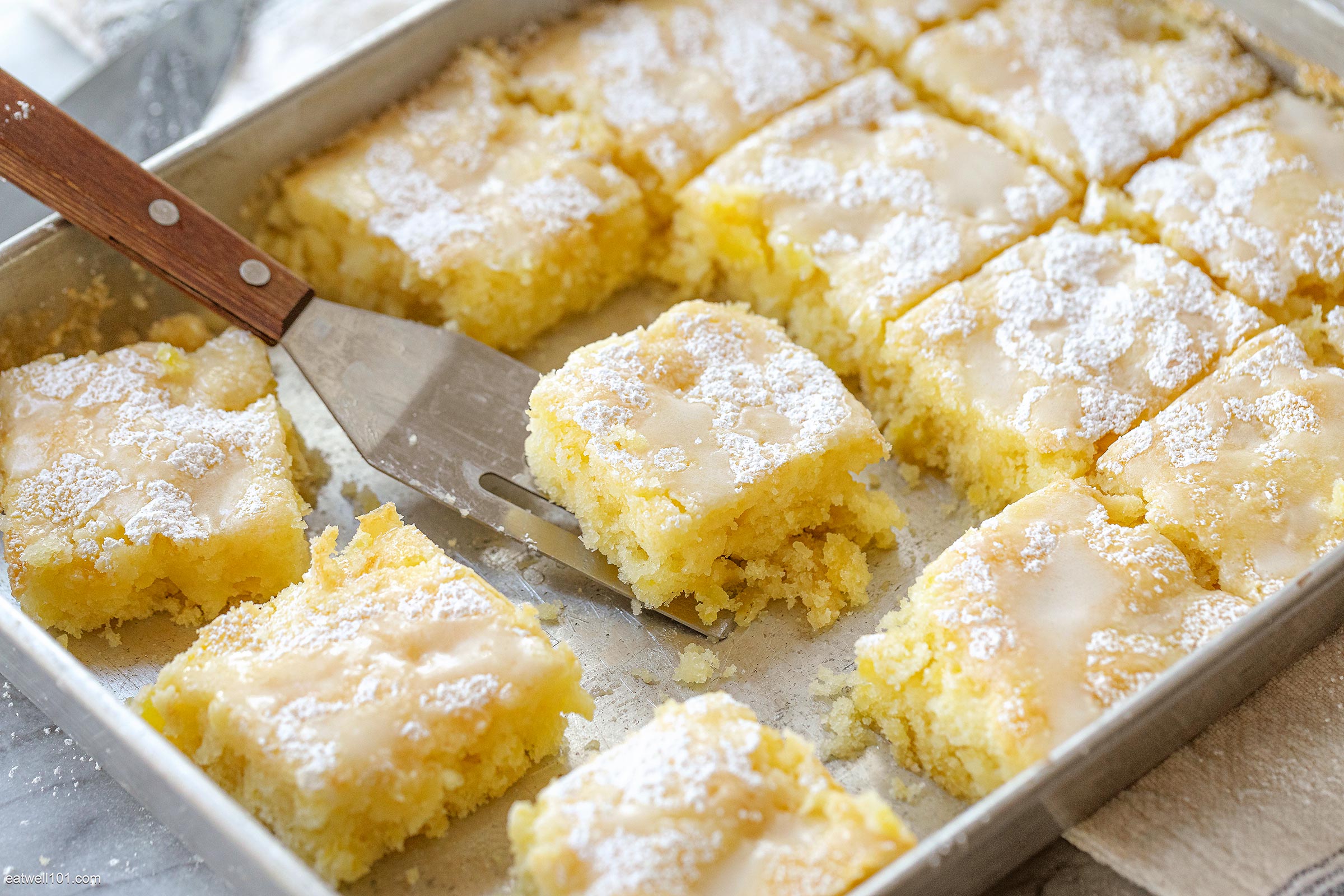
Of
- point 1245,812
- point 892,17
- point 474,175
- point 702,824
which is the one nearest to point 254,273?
point 474,175

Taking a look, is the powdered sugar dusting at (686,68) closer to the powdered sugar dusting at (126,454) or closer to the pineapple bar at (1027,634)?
the powdered sugar dusting at (126,454)

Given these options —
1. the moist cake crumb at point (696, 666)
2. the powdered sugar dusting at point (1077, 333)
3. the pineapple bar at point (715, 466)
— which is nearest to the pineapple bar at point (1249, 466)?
the powdered sugar dusting at point (1077, 333)

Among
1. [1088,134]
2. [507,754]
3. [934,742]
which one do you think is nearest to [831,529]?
[934,742]

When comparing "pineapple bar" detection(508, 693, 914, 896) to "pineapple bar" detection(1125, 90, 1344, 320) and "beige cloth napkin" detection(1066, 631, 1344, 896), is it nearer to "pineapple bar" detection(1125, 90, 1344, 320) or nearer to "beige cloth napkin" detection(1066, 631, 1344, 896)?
"beige cloth napkin" detection(1066, 631, 1344, 896)

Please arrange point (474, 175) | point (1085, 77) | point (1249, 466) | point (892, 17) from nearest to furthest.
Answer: point (1249, 466), point (474, 175), point (1085, 77), point (892, 17)

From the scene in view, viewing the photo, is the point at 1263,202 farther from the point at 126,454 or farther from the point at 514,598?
the point at 126,454
